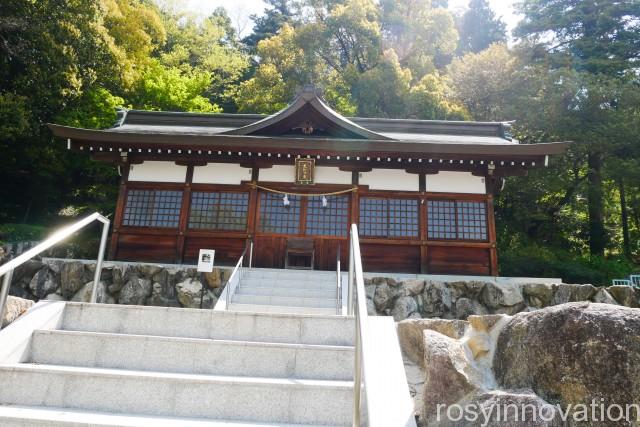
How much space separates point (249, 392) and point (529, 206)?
17798 mm

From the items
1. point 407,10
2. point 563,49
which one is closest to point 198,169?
point 563,49

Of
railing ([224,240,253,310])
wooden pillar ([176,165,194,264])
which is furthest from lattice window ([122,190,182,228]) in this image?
railing ([224,240,253,310])

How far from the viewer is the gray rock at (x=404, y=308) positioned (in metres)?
8.22

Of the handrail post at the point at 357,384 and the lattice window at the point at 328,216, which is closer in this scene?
the handrail post at the point at 357,384

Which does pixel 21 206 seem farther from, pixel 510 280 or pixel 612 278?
pixel 612 278

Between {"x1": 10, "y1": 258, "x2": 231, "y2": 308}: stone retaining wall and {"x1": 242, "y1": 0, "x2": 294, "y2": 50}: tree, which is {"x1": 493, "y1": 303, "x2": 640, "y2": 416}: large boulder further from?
{"x1": 242, "y1": 0, "x2": 294, "y2": 50}: tree

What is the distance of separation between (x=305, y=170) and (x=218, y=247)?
2961 mm

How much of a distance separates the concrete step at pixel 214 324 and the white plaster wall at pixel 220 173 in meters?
6.89

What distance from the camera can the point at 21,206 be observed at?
17172 mm

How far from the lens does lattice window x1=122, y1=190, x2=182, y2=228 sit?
10.4 metres

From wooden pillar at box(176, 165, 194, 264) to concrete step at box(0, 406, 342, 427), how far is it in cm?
740

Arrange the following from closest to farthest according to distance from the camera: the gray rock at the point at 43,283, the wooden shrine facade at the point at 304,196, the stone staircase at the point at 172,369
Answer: the stone staircase at the point at 172,369 < the gray rock at the point at 43,283 < the wooden shrine facade at the point at 304,196

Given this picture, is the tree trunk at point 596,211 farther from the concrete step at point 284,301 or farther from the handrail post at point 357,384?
the handrail post at point 357,384

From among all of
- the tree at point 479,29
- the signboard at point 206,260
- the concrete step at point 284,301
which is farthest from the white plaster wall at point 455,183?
the tree at point 479,29
